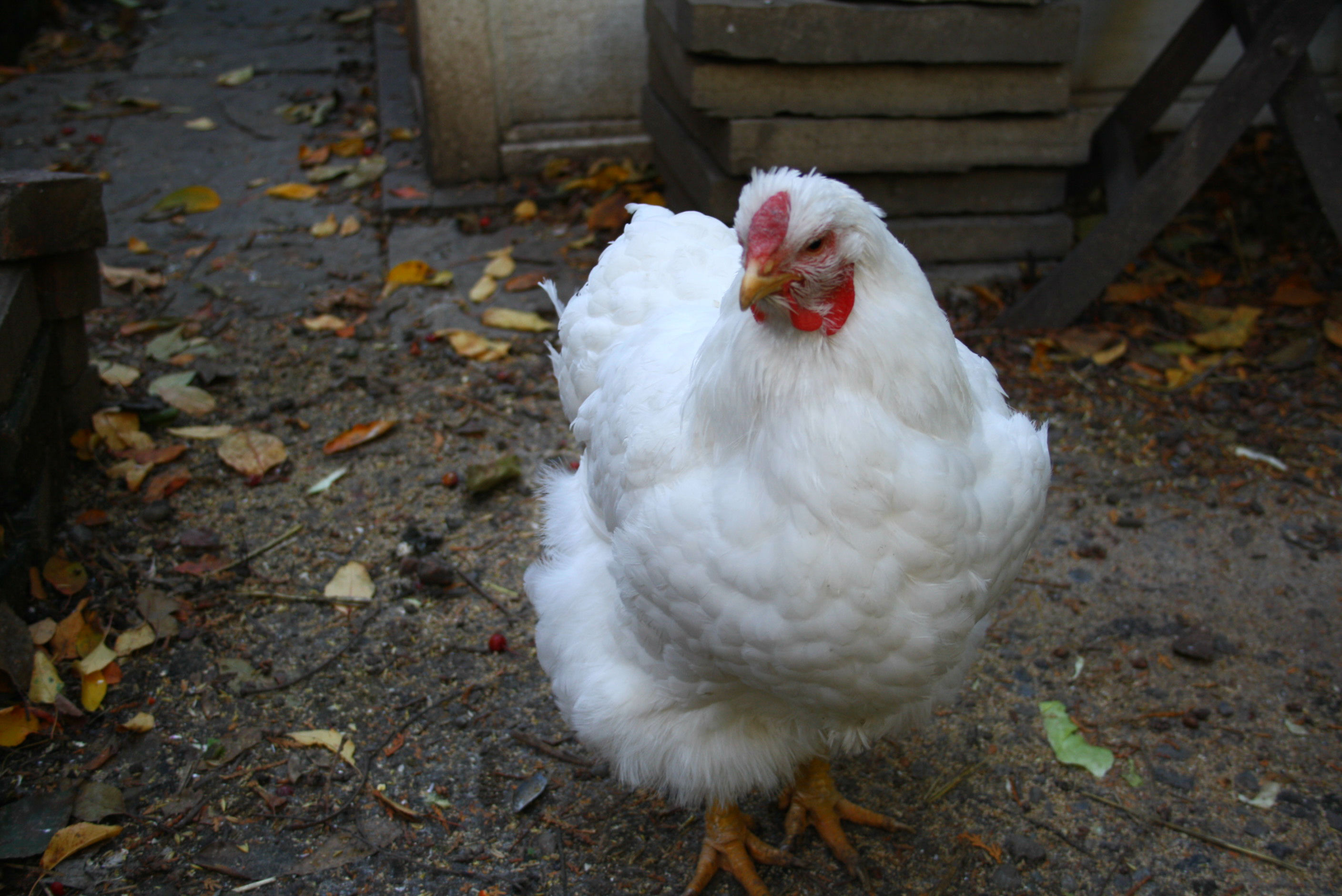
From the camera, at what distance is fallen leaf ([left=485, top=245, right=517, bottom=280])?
4.37 metres

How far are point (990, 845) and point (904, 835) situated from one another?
7.7 inches

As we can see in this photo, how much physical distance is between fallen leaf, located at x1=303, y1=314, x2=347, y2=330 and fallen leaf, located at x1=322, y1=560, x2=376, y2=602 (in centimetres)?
146

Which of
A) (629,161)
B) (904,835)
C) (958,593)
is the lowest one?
(904,835)

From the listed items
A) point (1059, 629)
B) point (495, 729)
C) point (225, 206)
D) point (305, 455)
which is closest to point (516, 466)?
point (305, 455)

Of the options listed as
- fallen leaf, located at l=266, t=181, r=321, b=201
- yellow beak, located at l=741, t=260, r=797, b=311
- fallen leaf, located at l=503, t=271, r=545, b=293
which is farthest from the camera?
fallen leaf, located at l=266, t=181, r=321, b=201

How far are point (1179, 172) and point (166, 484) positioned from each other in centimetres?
383

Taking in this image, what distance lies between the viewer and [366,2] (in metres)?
7.83

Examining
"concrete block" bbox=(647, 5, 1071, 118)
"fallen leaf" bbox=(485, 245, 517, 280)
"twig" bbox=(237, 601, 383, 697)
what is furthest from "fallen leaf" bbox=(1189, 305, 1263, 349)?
"twig" bbox=(237, 601, 383, 697)

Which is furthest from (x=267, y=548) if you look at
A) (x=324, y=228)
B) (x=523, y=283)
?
(x=324, y=228)

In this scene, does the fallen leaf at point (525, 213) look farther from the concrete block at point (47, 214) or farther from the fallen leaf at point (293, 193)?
the concrete block at point (47, 214)

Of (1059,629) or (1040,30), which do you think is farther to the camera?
(1040,30)

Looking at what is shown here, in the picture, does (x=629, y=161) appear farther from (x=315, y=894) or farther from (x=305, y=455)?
(x=315, y=894)

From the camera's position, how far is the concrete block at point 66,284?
2.91 metres

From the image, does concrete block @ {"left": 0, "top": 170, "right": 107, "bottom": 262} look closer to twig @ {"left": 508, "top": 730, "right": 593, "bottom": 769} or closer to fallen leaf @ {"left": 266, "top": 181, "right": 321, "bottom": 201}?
twig @ {"left": 508, "top": 730, "right": 593, "bottom": 769}
